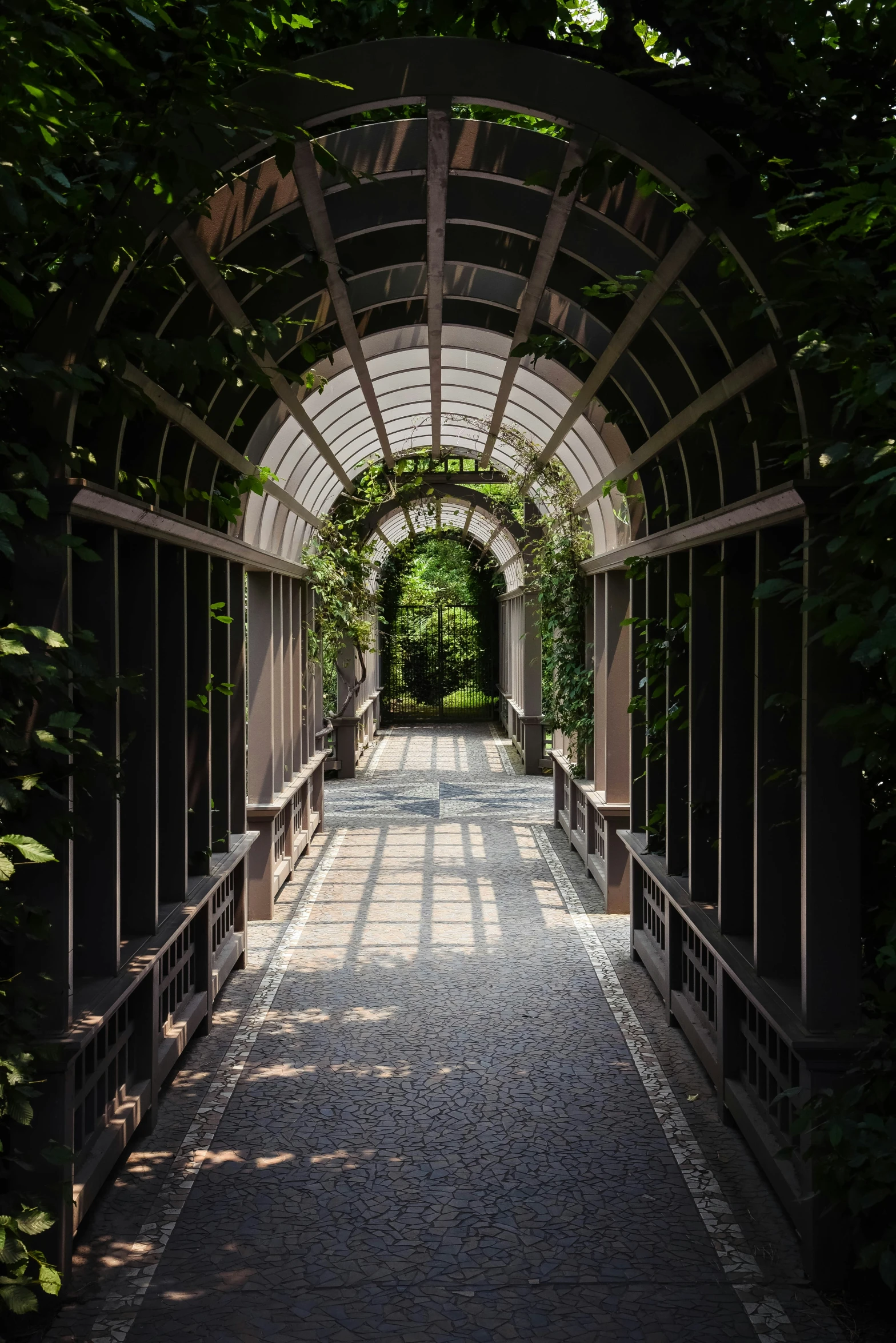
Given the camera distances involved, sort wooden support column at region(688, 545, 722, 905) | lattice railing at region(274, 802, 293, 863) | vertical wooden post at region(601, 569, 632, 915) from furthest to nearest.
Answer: lattice railing at region(274, 802, 293, 863), vertical wooden post at region(601, 569, 632, 915), wooden support column at region(688, 545, 722, 905)

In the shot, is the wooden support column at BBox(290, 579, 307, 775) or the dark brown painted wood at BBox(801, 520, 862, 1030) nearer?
the dark brown painted wood at BBox(801, 520, 862, 1030)

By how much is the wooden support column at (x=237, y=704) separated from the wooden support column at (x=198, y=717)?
3.10ft

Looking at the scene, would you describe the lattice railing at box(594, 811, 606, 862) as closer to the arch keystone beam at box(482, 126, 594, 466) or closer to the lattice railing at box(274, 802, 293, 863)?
the lattice railing at box(274, 802, 293, 863)

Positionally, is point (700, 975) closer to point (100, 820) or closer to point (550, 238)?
point (100, 820)

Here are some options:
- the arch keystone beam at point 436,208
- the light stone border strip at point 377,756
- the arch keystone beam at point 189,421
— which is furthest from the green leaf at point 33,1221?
the light stone border strip at point 377,756

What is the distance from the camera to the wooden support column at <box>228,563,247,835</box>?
742cm

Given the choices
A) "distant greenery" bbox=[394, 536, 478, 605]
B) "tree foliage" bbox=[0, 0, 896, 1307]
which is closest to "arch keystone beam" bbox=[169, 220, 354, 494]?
"tree foliage" bbox=[0, 0, 896, 1307]

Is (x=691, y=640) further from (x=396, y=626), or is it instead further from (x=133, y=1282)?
(x=396, y=626)

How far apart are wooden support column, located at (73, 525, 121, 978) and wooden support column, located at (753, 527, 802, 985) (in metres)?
2.39

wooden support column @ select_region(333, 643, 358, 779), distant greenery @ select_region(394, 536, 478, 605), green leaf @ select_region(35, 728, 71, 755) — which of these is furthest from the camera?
distant greenery @ select_region(394, 536, 478, 605)

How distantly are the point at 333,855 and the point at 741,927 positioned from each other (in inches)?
245

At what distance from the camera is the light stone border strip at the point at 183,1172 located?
3.45m

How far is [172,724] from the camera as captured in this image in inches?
225

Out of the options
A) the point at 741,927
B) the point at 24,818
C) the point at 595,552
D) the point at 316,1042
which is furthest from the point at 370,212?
the point at 595,552
